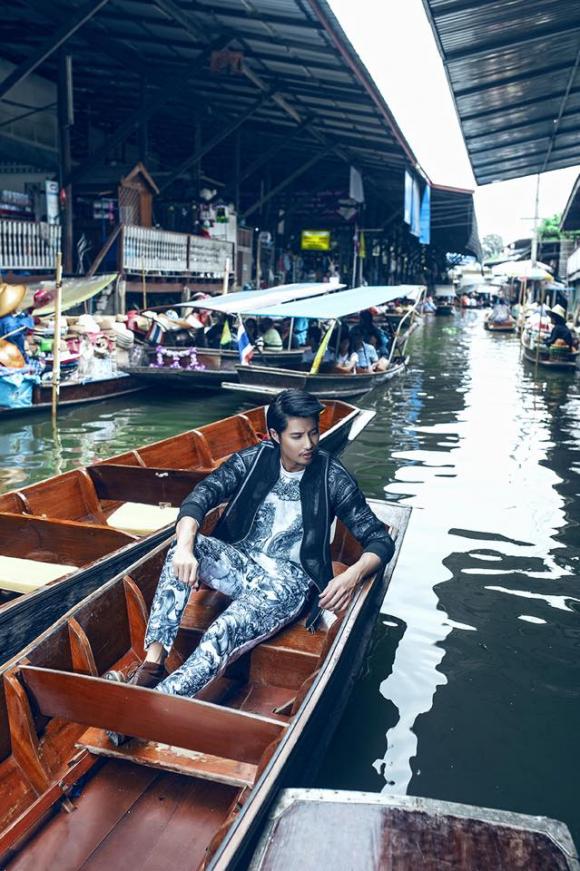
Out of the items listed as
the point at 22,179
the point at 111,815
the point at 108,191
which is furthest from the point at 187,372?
the point at 111,815

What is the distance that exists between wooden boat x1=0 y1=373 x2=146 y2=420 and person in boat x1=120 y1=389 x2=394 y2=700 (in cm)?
709

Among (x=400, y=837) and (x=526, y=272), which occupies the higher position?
(x=526, y=272)

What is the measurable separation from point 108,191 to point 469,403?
25.6ft

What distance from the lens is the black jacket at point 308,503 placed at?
11.7 feet

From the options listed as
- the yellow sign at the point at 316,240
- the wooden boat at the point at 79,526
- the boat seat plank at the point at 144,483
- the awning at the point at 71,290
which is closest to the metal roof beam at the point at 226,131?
the awning at the point at 71,290

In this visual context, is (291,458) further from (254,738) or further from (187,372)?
(187,372)

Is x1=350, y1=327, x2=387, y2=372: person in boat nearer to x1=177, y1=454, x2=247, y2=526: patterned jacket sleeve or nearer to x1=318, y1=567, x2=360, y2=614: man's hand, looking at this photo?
x1=177, y1=454, x2=247, y2=526: patterned jacket sleeve

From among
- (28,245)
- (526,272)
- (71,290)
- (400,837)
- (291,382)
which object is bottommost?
(400,837)

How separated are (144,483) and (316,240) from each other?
60.2 feet

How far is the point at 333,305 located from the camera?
1125 centimetres

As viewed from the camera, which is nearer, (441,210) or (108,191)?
(108,191)

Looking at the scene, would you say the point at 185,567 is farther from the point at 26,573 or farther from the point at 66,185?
the point at 66,185

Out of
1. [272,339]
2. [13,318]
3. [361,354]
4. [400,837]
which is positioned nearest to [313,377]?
[361,354]

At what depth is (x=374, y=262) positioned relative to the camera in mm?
30031
